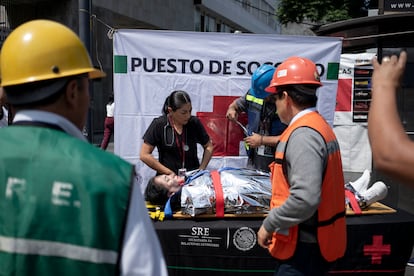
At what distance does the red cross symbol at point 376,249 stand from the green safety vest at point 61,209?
2.78m

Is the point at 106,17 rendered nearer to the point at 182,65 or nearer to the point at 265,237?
the point at 182,65

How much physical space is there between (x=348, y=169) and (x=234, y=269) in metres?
5.28

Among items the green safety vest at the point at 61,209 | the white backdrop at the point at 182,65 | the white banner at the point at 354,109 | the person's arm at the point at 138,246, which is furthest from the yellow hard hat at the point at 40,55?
the white banner at the point at 354,109

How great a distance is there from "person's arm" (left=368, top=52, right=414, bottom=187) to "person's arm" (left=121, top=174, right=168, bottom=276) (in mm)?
673

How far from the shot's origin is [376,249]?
3545mm

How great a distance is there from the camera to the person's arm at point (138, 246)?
1188 mm

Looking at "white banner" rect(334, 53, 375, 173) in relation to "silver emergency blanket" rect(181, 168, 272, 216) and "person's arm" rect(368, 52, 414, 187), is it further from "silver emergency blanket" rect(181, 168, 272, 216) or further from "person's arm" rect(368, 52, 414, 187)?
"person's arm" rect(368, 52, 414, 187)

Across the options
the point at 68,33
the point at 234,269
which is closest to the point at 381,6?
the point at 234,269

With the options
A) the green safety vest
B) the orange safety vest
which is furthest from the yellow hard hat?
the orange safety vest

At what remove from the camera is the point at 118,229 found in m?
1.18

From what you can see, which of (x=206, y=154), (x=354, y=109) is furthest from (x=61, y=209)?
(x=354, y=109)

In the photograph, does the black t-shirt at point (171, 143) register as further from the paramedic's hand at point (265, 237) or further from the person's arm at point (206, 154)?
the paramedic's hand at point (265, 237)

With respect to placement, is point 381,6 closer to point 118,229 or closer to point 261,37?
point 261,37

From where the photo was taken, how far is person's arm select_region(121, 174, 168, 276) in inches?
46.8
